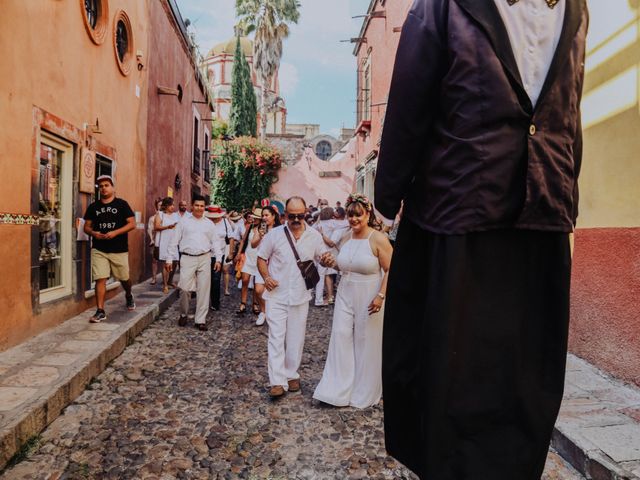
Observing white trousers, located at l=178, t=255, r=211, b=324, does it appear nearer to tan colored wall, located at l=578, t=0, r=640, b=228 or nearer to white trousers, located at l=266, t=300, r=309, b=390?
white trousers, located at l=266, t=300, r=309, b=390

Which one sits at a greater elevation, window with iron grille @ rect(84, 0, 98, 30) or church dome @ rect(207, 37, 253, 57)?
church dome @ rect(207, 37, 253, 57)

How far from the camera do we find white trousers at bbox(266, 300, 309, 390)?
4793 mm

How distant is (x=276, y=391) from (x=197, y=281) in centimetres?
372

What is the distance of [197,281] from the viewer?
790 cm

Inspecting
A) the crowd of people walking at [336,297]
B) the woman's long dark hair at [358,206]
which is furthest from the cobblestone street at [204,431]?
the woman's long dark hair at [358,206]

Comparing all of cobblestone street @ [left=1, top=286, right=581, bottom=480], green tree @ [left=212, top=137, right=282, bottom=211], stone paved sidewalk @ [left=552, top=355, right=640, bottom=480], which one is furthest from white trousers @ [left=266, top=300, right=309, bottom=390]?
green tree @ [left=212, top=137, right=282, bottom=211]

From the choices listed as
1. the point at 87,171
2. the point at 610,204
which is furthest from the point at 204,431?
the point at 87,171

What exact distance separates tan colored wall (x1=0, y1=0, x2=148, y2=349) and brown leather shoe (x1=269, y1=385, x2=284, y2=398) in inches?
114

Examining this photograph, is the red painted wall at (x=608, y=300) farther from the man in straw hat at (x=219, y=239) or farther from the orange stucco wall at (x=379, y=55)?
the orange stucco wall at (x=379, y=55)

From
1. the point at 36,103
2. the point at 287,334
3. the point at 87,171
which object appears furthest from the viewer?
the point at 87,171

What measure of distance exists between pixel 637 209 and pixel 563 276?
10.4 feet

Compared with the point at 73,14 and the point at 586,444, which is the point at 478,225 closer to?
the point at 586,444

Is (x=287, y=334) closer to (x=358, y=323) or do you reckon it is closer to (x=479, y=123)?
(x=358, y=323)

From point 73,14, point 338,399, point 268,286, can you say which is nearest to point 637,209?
point 338,399
